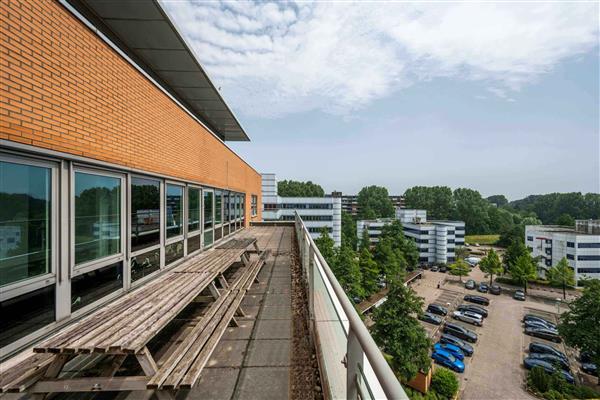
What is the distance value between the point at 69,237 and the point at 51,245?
21 centimetres

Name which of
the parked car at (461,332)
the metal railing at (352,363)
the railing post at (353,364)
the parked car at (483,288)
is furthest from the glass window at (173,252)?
the parked car at (483,288)

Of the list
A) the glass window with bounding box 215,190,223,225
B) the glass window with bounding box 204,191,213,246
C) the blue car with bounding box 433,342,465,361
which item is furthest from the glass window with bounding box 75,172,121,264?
the blue car with bounding box 433,342,465,361

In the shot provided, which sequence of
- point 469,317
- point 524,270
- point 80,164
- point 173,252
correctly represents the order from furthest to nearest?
point 524,270 < point 469,317 < point 173,252 < point 80,164

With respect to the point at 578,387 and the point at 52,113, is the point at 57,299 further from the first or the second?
the point at 578,387

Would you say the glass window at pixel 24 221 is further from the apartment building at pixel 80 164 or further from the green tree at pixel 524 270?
the green tree at pixel 524 270

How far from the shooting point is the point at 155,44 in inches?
265

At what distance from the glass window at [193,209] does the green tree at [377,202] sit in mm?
93560

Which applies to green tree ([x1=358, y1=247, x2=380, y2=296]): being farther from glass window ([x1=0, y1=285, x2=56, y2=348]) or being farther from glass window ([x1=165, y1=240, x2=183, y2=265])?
glass window ([x1=0, y1=285, x2=56, y2=348])

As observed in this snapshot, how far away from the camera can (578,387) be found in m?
17.6

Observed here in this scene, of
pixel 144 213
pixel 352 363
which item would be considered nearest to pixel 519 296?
pixel 144 213

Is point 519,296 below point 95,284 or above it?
below

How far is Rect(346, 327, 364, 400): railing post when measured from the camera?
127 centimetres

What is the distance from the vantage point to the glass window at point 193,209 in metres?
7.05

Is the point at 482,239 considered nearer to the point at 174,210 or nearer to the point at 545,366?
the point at 545,366
